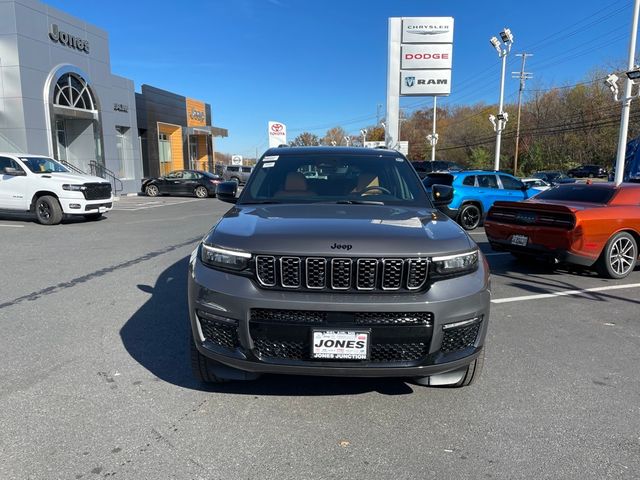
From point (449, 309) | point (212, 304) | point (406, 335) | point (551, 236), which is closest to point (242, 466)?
point (212, 304)

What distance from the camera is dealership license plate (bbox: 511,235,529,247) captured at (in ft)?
24.0

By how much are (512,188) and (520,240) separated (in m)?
6.77

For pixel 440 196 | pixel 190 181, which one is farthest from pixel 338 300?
pixel 190 181

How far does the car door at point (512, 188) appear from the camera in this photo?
13.4 metres

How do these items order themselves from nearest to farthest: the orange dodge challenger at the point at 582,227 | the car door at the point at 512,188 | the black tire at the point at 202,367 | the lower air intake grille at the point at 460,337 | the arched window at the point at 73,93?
the lower air intake grille at the point at 460,337 < the black tire at the point at 202,367 < the orange dodge challenger at the point at 582,227 < the car door at the point at 512,188 < the arched window at the point at 73,93

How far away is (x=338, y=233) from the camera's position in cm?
291

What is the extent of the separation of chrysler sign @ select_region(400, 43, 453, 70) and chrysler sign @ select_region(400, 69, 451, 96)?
29 cm

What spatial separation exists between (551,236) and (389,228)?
4.86 m

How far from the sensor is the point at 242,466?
254 centimetres

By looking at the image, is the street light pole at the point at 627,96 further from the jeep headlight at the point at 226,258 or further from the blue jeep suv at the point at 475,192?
the jeep headlight at the point at 226,258

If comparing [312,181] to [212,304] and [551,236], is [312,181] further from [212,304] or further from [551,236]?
[551,236]

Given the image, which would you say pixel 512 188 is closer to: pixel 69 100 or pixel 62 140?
pixel 69 100

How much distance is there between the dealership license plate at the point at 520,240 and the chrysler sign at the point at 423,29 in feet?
62.9

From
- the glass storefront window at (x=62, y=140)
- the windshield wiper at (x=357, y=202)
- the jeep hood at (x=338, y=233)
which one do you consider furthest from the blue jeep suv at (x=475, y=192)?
the glass storefront window at (x=62, y=140)
